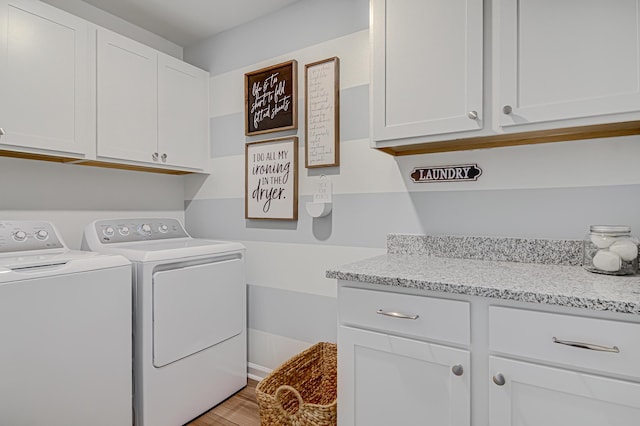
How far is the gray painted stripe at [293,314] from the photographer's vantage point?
218cm

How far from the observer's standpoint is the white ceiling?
228 cm

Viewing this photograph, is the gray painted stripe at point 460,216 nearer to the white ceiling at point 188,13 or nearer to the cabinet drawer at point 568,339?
the cabinet drawer at point 568,339

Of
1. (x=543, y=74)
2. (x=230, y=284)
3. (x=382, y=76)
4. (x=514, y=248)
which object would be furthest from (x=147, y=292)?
(x=543, y=74)

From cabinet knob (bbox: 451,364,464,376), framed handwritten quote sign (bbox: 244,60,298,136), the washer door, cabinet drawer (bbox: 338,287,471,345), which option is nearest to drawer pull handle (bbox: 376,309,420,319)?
cabinet drawer (bbox: 338,287,471,345)

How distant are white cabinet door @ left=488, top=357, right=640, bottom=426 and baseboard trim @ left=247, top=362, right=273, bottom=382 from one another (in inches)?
66.0

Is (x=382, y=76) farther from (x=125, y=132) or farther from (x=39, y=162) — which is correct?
(x=39, y=162)

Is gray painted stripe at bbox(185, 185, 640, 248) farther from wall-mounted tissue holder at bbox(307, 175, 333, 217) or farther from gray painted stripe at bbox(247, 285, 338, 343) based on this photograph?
gray painted stripe at bbox(247, 285, 338, 343)

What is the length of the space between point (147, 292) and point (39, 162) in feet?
3.48

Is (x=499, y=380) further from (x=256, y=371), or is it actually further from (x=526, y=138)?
(x=256, y=371)

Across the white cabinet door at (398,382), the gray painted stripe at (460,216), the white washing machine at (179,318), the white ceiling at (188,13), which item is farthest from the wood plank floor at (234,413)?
the white ceiling at (188,13)

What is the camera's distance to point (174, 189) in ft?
9.39

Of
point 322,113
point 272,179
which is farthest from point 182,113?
point 322,113

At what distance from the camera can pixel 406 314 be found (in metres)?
1.26

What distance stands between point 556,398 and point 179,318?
1.70m
